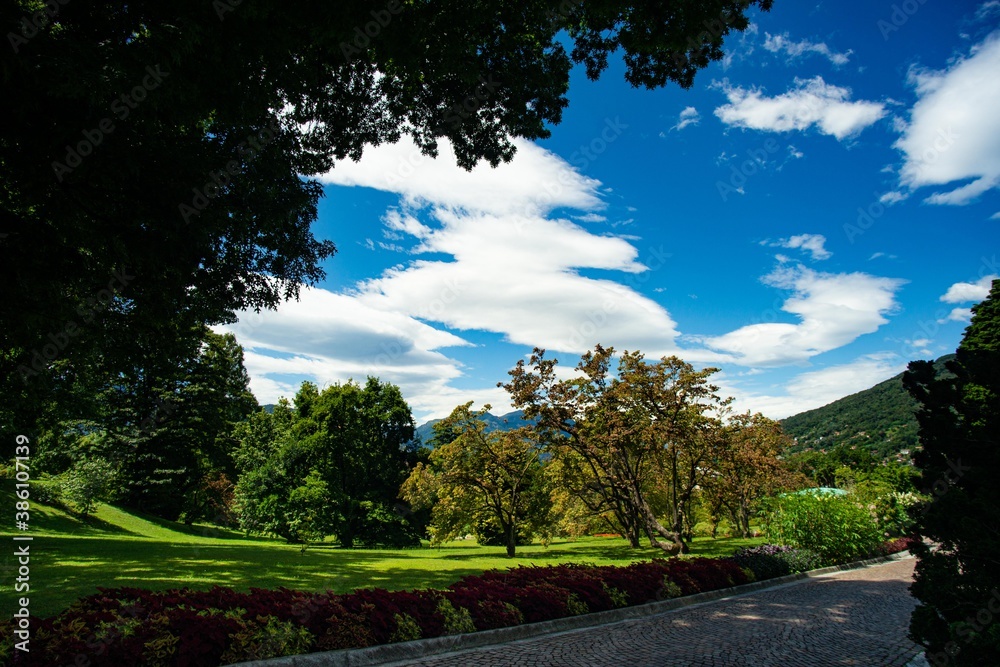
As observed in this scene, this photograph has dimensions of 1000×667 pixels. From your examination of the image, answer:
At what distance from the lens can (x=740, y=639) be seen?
782cm

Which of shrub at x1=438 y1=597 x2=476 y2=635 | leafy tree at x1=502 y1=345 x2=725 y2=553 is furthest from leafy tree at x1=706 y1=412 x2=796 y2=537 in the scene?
shrub at x1=438 y1=597 x2=476 y2=635

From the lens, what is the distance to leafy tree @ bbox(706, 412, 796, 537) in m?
21.4

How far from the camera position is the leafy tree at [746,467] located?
842 inches

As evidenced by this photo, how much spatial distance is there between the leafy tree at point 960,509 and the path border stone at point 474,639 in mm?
5422

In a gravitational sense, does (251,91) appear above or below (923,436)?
above

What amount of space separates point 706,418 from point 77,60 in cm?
2146

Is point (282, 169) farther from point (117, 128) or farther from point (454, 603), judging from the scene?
point (454, 603)

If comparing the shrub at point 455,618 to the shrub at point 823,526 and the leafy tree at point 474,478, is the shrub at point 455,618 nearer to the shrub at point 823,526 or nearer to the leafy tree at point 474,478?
the leafy tree at point 474,478

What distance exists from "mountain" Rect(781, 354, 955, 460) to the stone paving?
86.3m

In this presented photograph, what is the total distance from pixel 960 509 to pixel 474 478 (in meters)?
19.4

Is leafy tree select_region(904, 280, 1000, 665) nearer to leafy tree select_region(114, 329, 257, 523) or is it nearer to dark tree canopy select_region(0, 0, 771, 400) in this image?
dark tree canopy select_region(0, 0, 771, 400)

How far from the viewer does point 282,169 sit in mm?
8188

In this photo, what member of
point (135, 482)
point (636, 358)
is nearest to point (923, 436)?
point (636, 358)

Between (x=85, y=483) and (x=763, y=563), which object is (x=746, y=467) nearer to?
(x=763, y=563)
